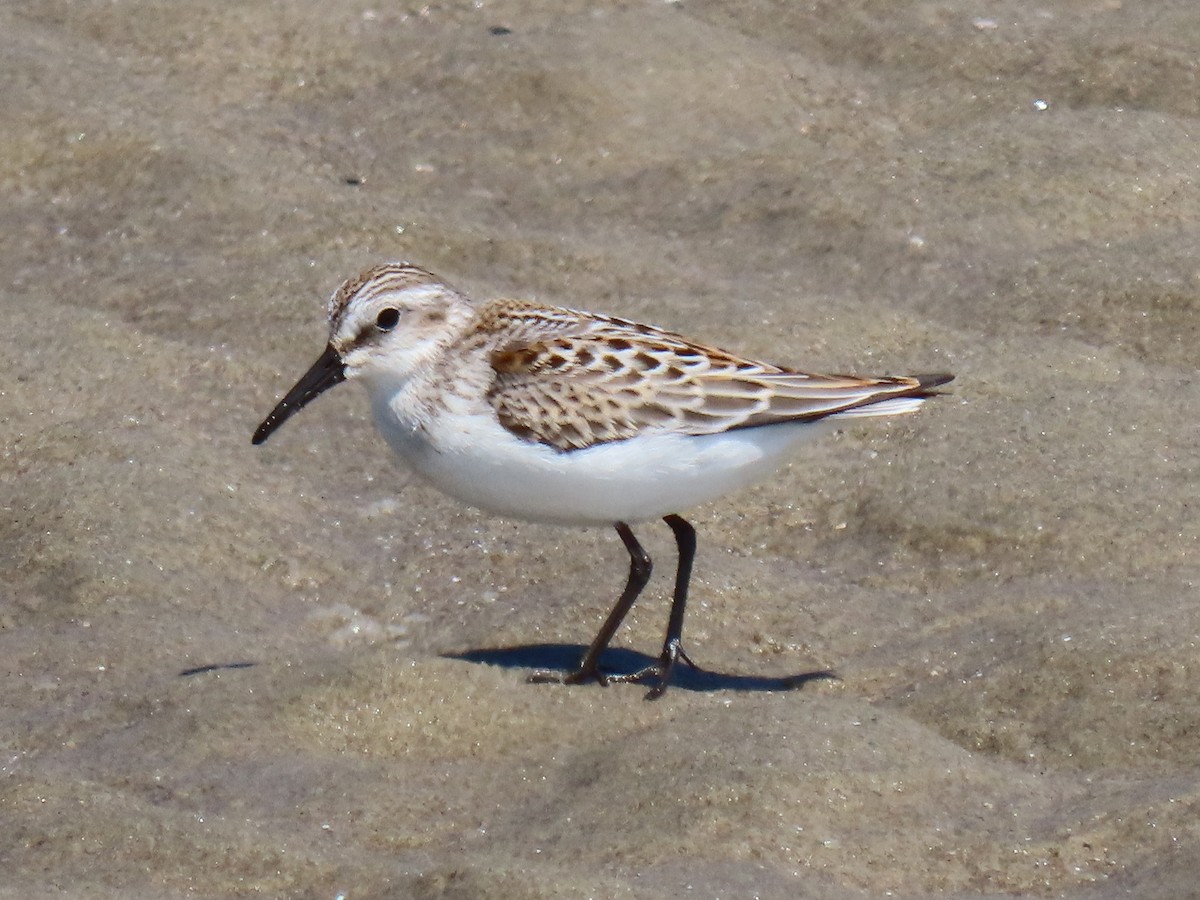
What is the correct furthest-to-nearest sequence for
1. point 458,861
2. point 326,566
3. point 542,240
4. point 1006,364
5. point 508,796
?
point 542,240, point 1006,364, point 326,566, point 508,796, point 458,861

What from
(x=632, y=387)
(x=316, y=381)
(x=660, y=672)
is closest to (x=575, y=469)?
(x=632, y=387)

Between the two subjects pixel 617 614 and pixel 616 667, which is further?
pixel 616 667

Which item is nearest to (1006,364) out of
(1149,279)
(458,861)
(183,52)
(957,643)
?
(1149,279)

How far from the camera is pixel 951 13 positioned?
368 inches

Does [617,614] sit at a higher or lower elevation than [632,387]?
lower

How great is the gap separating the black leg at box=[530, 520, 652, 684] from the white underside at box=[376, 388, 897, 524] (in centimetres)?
18

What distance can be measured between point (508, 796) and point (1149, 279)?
382 cm

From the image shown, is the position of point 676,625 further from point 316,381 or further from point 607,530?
point 316,381

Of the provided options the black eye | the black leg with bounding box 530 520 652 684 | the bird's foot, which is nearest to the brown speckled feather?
the black eye

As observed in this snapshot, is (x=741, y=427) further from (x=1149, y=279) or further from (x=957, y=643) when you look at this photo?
(x=1149, y=279)

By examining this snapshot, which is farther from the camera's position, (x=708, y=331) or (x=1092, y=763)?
(x=708, y=331)

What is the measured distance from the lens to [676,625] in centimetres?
575

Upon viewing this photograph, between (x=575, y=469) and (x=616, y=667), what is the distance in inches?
28.5

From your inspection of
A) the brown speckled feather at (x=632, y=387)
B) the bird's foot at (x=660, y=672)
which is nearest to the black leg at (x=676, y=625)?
the bird's foot at (x=660, y=672)
